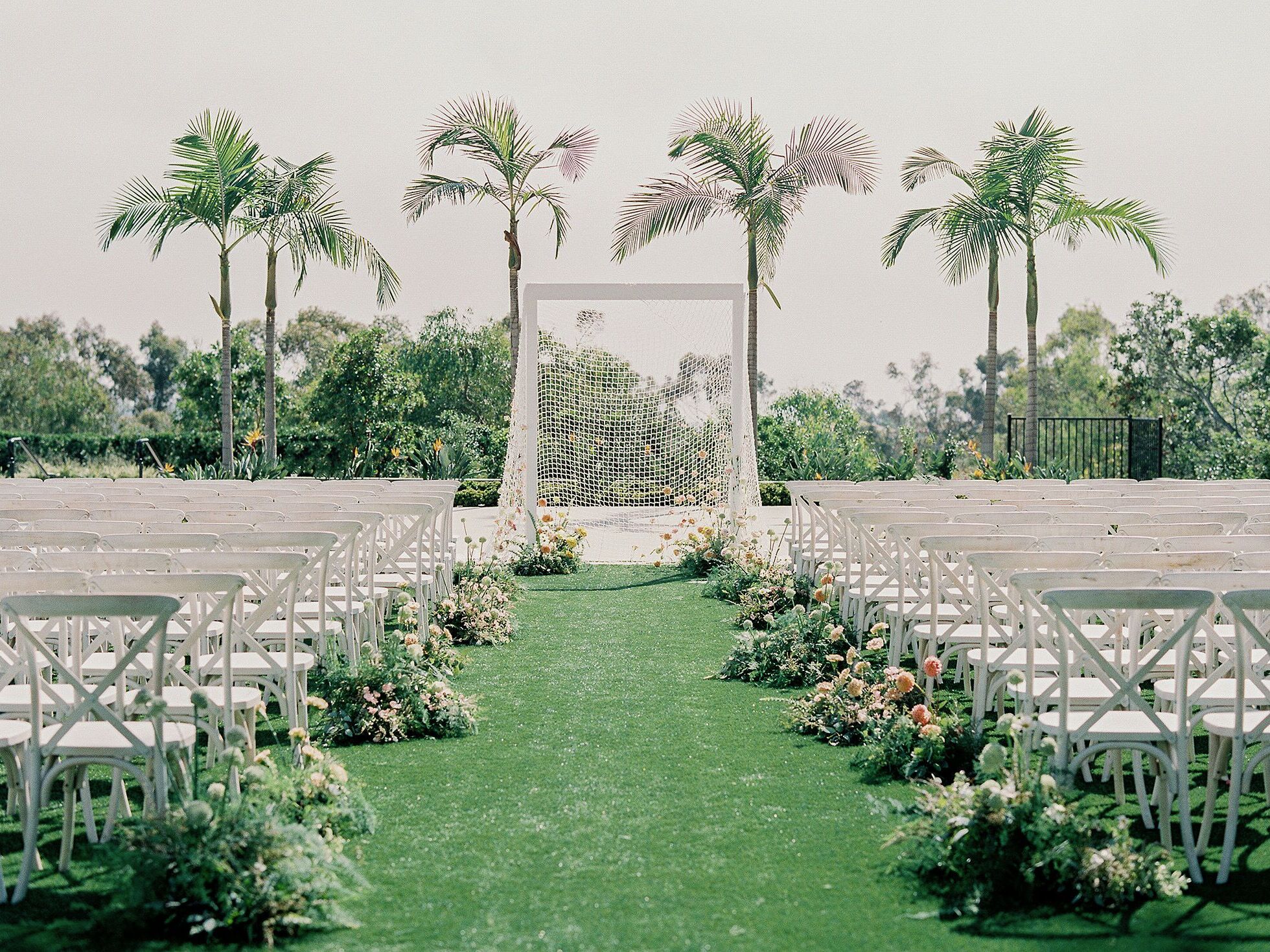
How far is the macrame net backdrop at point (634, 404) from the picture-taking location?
14.2 meters

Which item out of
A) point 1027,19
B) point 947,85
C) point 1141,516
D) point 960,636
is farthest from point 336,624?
point 947,85

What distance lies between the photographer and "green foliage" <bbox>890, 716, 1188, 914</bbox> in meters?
3.38

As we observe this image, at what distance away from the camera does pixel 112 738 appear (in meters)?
3.61

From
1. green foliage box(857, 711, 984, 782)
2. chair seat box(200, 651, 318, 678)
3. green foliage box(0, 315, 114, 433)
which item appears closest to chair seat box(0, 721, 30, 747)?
chair seat box(200, 651, 318, 678)

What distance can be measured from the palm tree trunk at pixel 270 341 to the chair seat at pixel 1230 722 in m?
18.4

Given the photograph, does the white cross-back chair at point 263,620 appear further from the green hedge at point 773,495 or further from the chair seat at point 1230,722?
the green hedge at point 773,495

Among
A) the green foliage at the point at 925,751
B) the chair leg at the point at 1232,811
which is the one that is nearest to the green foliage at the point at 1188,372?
the green foliage at the point at 925,751

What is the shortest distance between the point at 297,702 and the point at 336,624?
98 cm

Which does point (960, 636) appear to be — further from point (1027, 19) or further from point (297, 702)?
point (1027, 19)

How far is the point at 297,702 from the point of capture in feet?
16.6

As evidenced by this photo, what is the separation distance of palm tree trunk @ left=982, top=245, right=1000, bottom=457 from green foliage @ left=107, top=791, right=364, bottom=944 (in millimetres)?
18812

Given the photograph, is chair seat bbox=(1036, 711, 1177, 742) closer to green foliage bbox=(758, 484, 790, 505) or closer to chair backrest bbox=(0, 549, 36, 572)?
chair backrest bbox=(0, 549, 36, 572)

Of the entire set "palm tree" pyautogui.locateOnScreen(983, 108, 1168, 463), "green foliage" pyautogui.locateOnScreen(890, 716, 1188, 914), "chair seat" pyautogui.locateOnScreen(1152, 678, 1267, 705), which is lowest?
"green foliage" pyautogui.locateOnScreen(890, 716, 1188, 914)

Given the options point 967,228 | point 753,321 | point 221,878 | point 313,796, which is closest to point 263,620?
point 313,796
